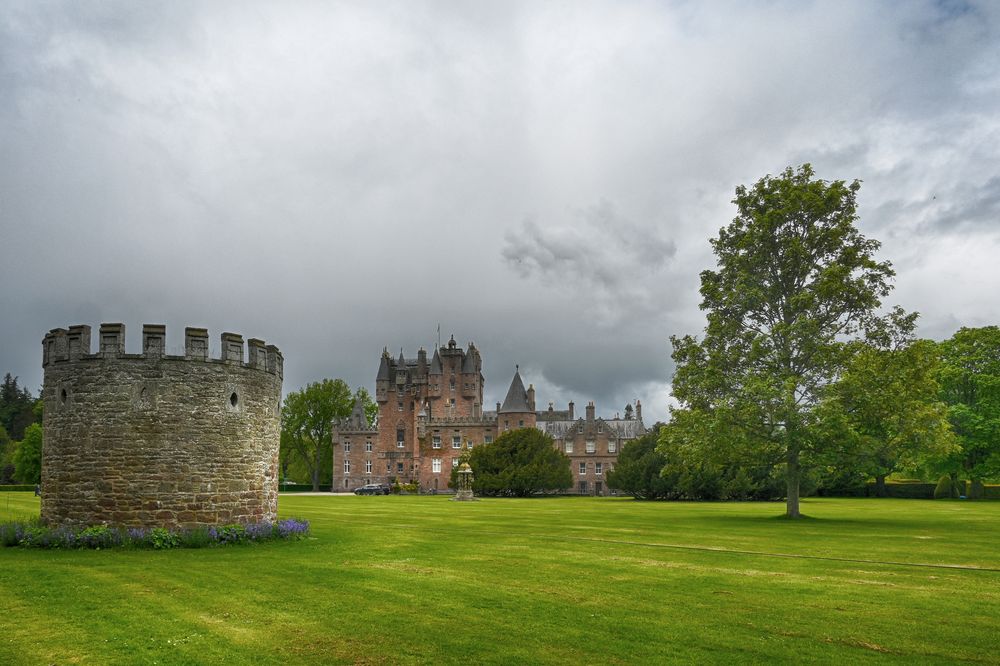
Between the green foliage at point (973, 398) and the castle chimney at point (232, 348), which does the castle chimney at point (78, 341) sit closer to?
the castle chimney at point (232, 348)

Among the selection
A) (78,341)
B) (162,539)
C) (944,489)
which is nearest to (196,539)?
(162,539)

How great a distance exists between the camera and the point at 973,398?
6012cm

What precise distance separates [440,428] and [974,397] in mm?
55135

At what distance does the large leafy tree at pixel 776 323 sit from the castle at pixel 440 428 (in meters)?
54.7

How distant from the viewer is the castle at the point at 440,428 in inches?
3570

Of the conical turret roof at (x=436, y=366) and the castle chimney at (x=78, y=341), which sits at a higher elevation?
the conical turret roof at (x=436, y=366)

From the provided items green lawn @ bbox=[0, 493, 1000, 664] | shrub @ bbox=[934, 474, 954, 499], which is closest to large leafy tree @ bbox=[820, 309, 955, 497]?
green lawn @ bbox=[0, 493, 1000, 664]

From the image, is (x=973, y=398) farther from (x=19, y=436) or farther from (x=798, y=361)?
(x=19, y=436)

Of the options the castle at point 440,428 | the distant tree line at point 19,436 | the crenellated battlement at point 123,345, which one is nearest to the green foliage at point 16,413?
the distant tree line at point 19,436

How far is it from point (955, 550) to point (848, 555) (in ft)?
11.4

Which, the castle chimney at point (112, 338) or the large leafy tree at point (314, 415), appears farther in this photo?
the large leafy tree at point (314, 415)

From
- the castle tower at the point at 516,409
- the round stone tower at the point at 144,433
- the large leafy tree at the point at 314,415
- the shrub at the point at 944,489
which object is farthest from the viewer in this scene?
the large leafy tree at the point at 314,415

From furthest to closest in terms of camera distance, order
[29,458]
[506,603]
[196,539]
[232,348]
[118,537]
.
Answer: [29,458] < [232,348] < [196,539] < [118,537] < [506,603]

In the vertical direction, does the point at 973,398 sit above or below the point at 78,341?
below
